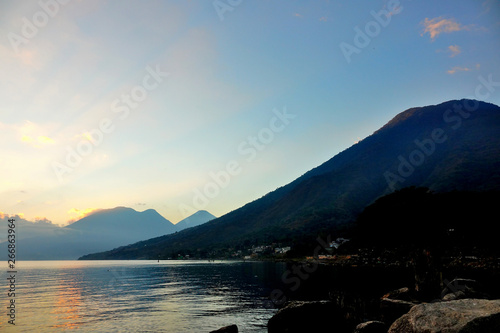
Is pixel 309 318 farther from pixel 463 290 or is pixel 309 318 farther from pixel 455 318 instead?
pixel 463 290

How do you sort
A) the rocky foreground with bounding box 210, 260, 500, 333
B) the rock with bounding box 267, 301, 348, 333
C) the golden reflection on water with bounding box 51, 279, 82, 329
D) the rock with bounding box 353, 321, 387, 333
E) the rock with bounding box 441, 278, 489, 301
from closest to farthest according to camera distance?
the rocky foreground with bounding box 210, 260, 500, 333, the rock with bounding box 353, 321, 387, 333, the rock with bounding box 267, 301, 348, 333, the rock with bounding box 441, 278, 489, 301, the golden reflection on water with bounding box 51, 279, 82, 329

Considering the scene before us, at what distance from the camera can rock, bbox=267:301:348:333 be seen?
22750 millimetres

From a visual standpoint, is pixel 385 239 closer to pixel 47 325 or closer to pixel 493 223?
pixel 493 223

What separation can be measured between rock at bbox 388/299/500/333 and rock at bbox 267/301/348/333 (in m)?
9.10

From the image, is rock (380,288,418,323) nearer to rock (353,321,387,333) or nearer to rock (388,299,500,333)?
rock (353,321,387,333)

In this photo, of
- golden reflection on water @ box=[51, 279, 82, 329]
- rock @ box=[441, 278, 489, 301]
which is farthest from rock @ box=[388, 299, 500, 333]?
golden reflection on water @ box=[51, 279, 82, 329]

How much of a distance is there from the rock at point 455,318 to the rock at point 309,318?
910 centimetres

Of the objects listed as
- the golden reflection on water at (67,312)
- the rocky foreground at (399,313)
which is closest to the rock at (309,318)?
the rocky foreground at (399,313)

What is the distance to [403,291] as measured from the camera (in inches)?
1307

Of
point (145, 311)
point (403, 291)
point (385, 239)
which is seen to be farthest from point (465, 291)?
point (385, 239)

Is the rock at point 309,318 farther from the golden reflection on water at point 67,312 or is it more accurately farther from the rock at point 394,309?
the golden reflection on water at point 67,312

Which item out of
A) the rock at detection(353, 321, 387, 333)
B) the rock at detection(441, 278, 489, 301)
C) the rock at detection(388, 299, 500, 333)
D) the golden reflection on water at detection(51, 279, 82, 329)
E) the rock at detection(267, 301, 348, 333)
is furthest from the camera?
the golden reflection on water at detection(51, 279, 82, 329)

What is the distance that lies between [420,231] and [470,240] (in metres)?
13.6

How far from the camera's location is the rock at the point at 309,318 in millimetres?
22750
